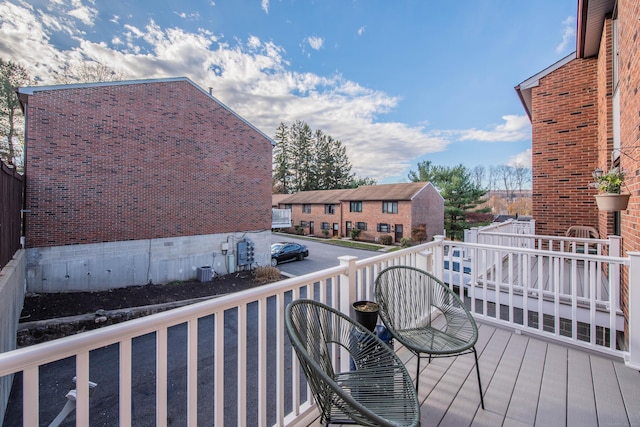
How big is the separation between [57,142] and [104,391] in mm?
8490

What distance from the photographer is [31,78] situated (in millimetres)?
12680

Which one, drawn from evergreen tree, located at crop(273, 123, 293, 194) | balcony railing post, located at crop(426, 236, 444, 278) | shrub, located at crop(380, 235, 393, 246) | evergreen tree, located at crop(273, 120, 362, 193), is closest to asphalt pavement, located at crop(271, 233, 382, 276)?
shrub, located at crop(380, 235, 393, 246)

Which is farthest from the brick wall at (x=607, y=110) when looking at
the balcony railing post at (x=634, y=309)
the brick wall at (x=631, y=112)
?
the balcony railing post at (x=634, y=309)

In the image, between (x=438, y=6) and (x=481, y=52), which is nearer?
(x=438, y=6)

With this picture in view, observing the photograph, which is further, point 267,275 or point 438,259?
point 267,275

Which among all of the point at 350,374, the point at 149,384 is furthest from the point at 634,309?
the point at 149,384

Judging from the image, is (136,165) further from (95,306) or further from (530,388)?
(530,388)

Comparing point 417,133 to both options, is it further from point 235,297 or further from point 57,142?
point 235,297

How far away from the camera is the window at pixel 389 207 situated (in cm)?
2194

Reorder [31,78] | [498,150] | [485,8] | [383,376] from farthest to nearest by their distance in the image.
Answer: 1. [498,150]
2. [31,78]
3. [485,8]
4. [383,376]

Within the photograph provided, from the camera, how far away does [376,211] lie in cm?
2325

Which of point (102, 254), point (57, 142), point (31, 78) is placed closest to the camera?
point (57, 142)

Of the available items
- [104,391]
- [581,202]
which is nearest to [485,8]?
[581,202]

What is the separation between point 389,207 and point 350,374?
21.3 m
